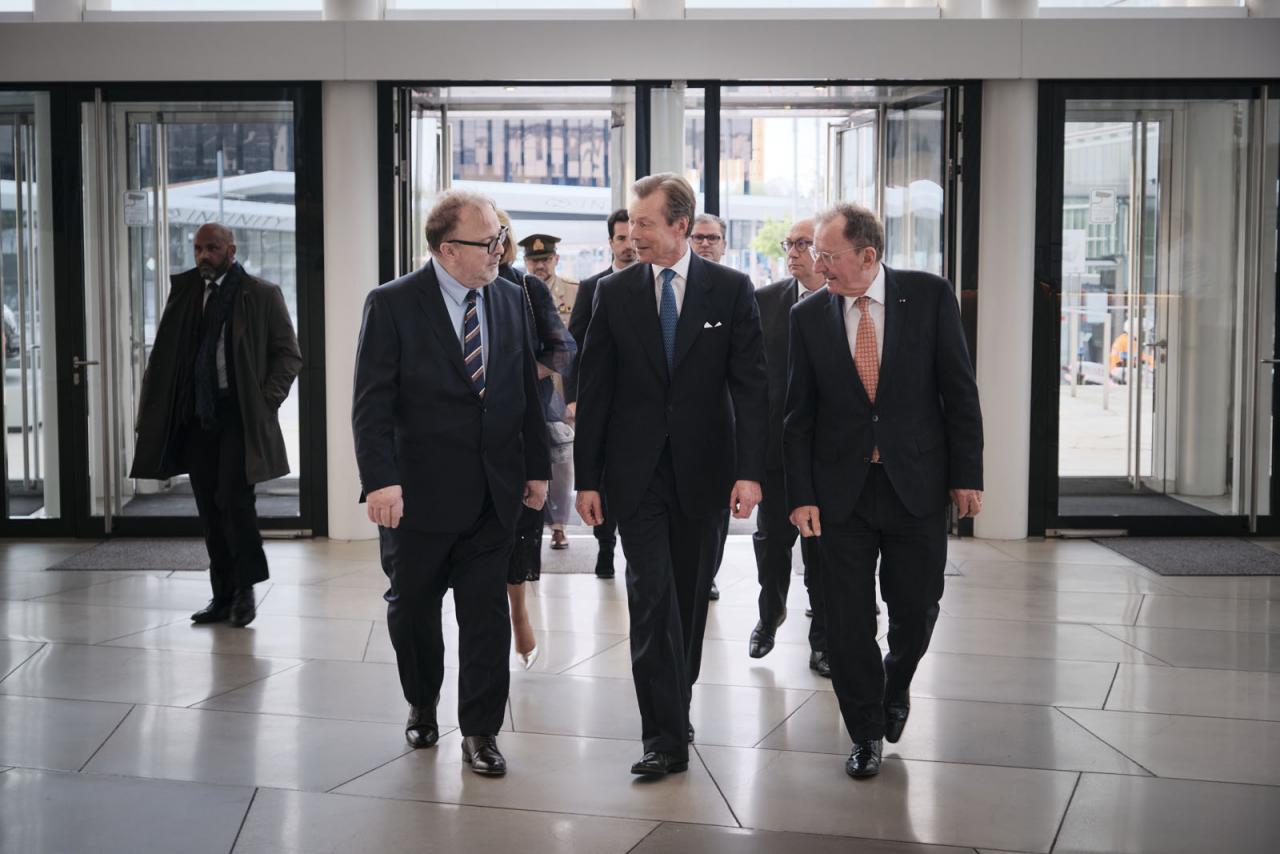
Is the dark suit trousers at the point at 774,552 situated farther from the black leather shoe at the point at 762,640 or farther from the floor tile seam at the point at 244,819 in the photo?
the floor tile seam at the point at 244,819

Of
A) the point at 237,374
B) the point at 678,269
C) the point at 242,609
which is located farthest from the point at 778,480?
the point at 242,609

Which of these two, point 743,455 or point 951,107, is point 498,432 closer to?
point 743,455

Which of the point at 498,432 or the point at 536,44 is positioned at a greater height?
the point at 536,44

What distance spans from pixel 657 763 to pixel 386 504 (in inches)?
42.6

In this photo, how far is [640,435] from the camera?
4152mm

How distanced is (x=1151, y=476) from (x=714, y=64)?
3.66 metres

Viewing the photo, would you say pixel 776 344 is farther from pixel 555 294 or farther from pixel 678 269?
pixel 555 294

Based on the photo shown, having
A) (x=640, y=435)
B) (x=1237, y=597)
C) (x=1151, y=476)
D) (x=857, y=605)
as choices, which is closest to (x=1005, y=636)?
(x=1237, y=597)

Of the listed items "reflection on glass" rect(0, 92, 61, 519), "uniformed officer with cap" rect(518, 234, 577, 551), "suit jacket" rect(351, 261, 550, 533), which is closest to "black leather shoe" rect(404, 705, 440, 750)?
"suit jacket" rect(351, 261, 550, 533)

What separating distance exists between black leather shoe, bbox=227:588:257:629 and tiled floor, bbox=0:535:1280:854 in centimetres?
7

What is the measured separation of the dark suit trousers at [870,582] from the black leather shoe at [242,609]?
2993 millimetres

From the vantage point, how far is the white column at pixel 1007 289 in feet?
27.5

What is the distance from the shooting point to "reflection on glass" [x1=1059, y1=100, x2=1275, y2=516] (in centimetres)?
855

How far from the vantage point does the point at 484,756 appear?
4199 millimetres
